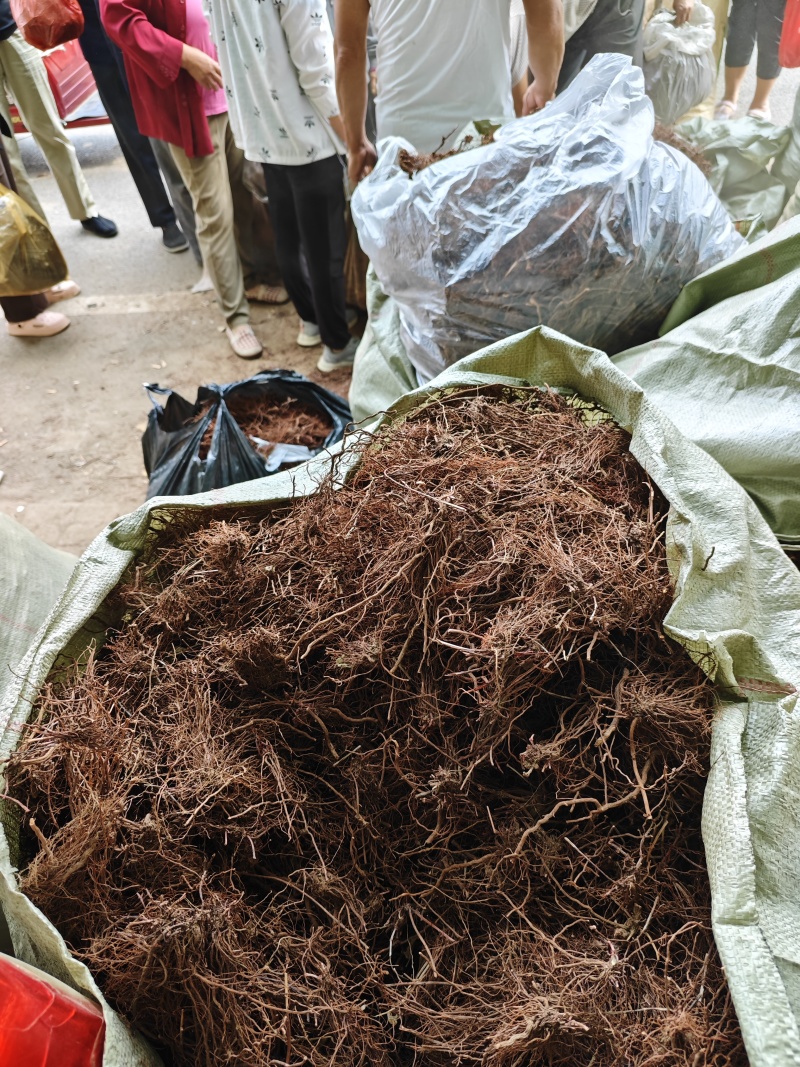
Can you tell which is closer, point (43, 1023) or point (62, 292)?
point (43, 1023)

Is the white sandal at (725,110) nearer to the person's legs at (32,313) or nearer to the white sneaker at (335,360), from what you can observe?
the white sneaker at (335,360)

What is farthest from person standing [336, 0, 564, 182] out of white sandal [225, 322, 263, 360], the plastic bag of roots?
white sandal [225, 322, 263, 360]

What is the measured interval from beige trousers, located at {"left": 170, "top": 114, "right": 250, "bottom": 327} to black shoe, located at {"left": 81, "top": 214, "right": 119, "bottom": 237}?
1.37 m

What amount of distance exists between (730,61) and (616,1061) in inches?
131

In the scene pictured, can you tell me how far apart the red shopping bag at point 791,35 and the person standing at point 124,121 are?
3064mm

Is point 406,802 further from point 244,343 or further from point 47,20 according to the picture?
point 47,20

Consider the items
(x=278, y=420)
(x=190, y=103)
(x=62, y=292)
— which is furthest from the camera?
(x=62, y=292)

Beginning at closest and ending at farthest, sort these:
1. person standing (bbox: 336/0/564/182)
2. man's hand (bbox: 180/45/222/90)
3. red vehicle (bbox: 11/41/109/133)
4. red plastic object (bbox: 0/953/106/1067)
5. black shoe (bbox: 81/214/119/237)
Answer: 1. red plastic object (bbox: 0/953/106/1067)
2. person standing (bbox: 336/0/564/182)
3. man's hand (bbox: 180/45/222/90)
4. black shoe (bbox: 81/214/119/237)
5. red vehicle (bbox: 11/41/109/133)

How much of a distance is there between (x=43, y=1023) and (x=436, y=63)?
250cm

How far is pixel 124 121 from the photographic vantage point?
156 inches

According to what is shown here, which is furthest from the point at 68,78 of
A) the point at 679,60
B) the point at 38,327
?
the point at 679,60

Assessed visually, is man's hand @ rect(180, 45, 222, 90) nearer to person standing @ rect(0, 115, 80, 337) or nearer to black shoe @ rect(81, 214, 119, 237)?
person standing @ rect(0, 115, 80, 337)

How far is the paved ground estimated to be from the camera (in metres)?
2.93

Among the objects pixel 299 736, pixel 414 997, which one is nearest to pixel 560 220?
pixel 299 736
